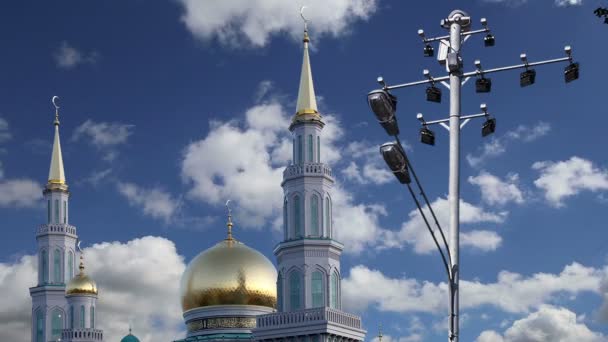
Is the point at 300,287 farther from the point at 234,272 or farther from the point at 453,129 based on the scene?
the point at 453,129

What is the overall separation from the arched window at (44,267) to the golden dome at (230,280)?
11.3m

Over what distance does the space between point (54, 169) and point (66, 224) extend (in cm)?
383

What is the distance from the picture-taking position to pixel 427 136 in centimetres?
1351

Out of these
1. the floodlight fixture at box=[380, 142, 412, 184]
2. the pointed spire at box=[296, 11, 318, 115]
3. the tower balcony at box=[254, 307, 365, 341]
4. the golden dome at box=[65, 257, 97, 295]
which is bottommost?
the floodlight fixture at box=[380, 142, 412, 184]

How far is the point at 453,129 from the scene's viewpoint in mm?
12844

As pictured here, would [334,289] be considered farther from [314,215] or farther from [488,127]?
[488,127]

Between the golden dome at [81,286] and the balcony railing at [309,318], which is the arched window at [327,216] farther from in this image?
the golden dome at [81,286]

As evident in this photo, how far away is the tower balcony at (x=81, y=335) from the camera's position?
62.0m

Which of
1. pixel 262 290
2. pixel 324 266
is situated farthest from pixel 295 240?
pixel 262 290

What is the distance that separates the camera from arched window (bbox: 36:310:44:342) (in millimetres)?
64562

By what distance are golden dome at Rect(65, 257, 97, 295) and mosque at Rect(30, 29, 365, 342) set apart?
0.06 metres

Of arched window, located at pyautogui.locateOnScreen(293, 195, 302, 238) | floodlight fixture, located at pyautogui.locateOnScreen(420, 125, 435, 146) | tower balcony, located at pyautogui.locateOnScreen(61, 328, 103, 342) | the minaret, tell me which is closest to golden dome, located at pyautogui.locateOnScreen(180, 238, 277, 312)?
the minaret

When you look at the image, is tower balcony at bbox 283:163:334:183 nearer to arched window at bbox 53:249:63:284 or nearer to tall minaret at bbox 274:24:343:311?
tall minaret at bbox 274:24:343:311

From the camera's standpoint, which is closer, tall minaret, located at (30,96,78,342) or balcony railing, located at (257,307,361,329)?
balcony railing, located at (257,307,361,329)
